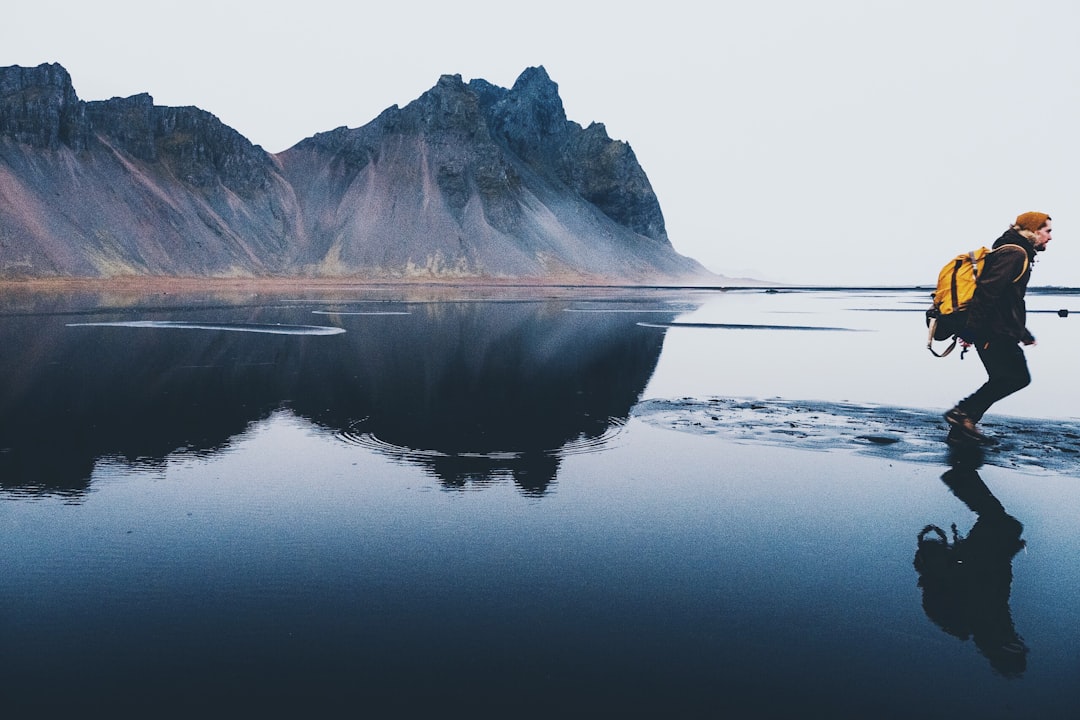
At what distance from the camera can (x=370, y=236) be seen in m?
162

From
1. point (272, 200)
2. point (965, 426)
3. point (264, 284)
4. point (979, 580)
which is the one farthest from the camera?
point (272, 200)

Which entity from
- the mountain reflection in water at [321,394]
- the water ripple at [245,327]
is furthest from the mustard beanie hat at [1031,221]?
the water ripple at [245,327]

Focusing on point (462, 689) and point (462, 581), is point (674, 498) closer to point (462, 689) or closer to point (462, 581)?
point (462, 581)

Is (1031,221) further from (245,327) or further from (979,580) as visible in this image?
(245,327)

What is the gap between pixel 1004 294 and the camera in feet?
31.4

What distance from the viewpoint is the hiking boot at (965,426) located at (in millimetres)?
10531

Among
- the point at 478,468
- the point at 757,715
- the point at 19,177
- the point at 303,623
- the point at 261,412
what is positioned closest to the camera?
the point at 757,715

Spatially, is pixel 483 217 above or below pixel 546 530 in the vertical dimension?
above

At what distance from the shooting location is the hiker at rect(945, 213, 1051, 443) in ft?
31.2

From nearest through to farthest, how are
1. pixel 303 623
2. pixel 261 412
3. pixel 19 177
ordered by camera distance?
1. pixel 303 623
2. pixel 261 412
3. pixel 19 177

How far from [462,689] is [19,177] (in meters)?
144

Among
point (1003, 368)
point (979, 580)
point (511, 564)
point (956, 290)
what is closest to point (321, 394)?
point (511, 564)

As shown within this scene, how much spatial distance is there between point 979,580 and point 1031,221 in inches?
224

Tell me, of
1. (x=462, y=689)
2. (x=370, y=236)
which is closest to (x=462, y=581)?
(x=462, y=689)
